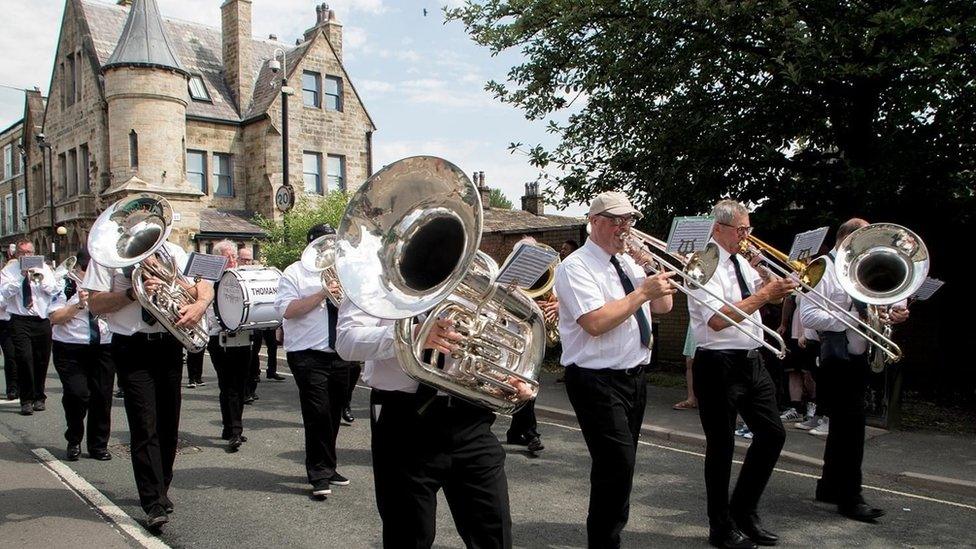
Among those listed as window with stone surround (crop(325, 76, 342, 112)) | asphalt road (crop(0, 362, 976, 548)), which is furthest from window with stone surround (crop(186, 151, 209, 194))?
asphalt road (crop(0, 362, 976, 548))

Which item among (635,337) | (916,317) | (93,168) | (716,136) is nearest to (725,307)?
(635,337)

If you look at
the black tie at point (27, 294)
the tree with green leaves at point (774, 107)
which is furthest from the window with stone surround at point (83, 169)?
the tree with green leaves at point (774, 107)

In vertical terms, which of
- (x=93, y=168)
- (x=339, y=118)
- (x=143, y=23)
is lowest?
(x=93, y=168)

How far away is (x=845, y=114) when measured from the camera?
10.1m

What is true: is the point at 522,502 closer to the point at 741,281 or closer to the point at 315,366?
the point at 315,366

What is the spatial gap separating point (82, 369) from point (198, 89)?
27.0 metres

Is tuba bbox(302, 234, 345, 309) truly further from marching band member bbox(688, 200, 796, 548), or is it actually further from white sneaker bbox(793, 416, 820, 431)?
white sneaker bbox(793, 416, 820, 431)

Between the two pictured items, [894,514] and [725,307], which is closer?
[725,307]

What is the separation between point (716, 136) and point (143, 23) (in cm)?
2570

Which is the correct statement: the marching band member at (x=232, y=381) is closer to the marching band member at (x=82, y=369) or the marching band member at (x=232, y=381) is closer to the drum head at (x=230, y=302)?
the drum head at (x=230, y=302)

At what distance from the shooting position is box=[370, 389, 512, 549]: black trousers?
3119 mm

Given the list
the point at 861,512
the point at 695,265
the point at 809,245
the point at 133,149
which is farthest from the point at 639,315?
the point at 133,149

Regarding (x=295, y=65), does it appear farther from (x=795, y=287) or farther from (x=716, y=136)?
(x=795, y=287)

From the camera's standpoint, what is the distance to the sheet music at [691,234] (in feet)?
14.3
